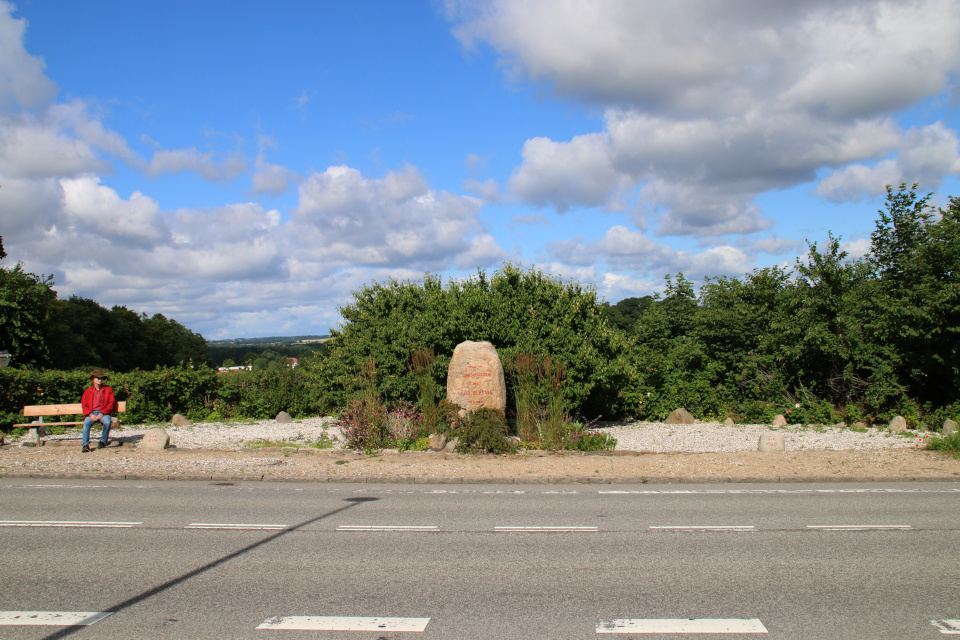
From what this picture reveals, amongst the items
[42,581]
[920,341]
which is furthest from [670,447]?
[42,581]

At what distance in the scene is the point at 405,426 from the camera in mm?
14930

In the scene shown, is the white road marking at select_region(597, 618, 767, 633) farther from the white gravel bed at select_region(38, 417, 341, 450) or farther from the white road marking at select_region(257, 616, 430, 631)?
the white gravel bed at select_region(38, 417, 341, 450)

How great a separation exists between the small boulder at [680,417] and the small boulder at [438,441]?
9.09 meters

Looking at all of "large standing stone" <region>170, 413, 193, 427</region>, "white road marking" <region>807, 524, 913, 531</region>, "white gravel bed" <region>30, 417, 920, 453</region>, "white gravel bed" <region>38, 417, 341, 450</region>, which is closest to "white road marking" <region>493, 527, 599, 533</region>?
"white road marking" <region>807, 524, 913, 531</region>

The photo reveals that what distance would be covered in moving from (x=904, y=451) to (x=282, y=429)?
52.8 feet

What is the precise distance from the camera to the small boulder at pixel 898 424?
1600cm

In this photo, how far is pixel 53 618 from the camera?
477 centimetres

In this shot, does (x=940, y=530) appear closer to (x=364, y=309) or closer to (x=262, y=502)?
(x=262, y=502)

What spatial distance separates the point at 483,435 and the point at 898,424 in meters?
11.0

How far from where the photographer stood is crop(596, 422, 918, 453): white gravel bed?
48.5 feet

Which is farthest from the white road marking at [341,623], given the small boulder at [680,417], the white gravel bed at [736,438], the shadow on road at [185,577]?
the small boulder at [680,417]

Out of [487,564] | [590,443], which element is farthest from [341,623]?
[590,443]

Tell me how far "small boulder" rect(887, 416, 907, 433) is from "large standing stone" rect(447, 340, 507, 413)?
1005cm

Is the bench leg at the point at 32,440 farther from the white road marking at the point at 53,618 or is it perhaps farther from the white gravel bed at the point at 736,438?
the white gravel bed at the point at 736,438
